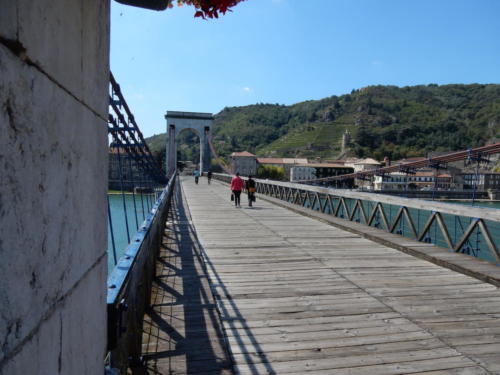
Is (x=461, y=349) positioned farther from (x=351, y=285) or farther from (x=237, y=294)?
(x=237, y=294)

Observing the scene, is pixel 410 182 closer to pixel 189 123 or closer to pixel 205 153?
pixel 205 153

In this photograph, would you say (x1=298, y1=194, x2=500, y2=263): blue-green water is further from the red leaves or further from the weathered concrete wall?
the weathered concrete wall

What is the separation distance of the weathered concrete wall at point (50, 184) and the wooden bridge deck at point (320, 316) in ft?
4.93

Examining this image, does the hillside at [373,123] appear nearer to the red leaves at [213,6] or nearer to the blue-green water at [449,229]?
the blue-green water at [449,229]

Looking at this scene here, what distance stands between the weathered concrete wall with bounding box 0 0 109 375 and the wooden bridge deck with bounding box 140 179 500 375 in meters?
1.50

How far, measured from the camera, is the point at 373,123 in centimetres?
14375

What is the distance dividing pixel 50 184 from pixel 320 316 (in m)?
2.88

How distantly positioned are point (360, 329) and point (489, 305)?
144 cm

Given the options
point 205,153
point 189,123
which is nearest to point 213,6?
point 205,153

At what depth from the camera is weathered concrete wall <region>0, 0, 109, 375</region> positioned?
649 mm

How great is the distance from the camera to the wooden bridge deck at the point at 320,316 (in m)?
2.52

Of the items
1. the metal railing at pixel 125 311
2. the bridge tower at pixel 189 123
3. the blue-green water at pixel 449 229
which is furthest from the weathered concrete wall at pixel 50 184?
the bridge tower at pixel 189 123

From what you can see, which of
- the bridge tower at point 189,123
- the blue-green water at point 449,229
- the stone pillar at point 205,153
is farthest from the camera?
the bridge tower at point 189,123

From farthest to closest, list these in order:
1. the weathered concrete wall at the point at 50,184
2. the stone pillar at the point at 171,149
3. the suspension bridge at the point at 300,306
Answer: the stone pillar at the point at 171,149
the suspension bridge at the point at 300,306
the weathered concrete wall at the point at 50,184
